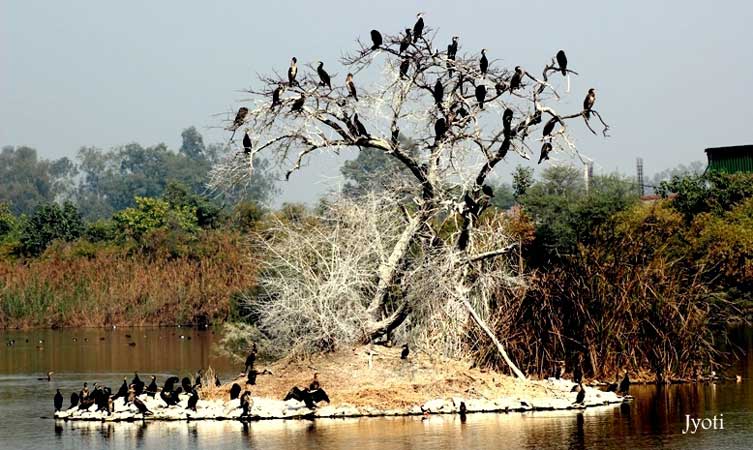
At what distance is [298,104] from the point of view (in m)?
26.5

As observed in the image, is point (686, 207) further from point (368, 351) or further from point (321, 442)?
point (321, 442)

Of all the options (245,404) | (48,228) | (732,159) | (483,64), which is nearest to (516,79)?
(483,64)

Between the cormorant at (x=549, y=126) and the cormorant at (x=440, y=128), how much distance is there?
1910mm

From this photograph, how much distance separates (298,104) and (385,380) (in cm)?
551

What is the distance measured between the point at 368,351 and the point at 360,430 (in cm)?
337

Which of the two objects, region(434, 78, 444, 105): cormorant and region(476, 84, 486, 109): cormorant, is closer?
region(476, 84, 486, 109): cormorant

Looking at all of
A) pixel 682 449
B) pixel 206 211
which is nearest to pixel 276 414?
pixel 682 449

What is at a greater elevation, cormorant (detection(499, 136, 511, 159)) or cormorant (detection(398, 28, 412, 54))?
cormorant (detection(398, 28, 412, 54))

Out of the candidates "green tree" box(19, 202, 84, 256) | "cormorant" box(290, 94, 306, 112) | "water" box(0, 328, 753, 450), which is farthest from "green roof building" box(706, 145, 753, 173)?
"cormorant" box(290, 94, 306, 112)

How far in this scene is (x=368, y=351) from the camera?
26.9 metres

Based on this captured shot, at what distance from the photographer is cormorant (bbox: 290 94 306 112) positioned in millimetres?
26516

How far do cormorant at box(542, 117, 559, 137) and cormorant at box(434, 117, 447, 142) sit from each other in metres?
1.91

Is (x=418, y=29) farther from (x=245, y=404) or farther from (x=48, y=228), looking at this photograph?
(x=48, y=228)

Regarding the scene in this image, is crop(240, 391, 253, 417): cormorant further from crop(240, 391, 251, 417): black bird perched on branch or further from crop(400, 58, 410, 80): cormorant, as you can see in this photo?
crop(400, 58, 410, 80): cormorant
